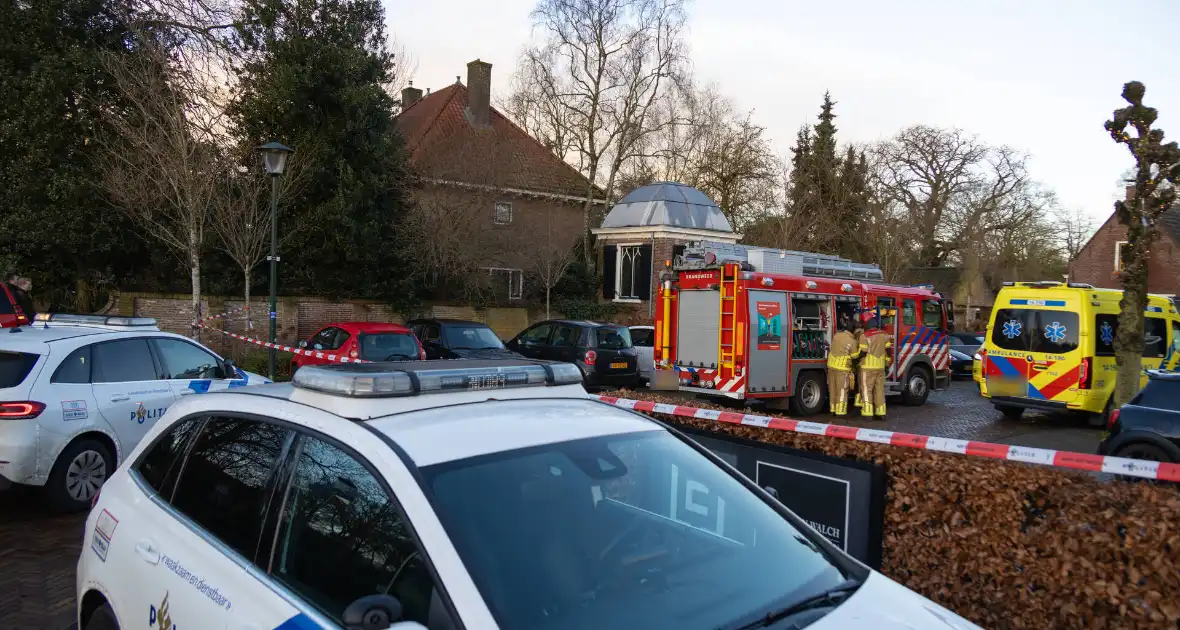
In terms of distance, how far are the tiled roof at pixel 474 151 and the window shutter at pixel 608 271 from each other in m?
2.85

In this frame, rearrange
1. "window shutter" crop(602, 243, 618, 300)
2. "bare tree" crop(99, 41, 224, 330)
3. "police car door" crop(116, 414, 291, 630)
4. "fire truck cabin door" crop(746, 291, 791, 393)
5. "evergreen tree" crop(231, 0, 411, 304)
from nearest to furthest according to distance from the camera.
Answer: "police car door" crop(116, 414, 291, 630), "fire truck cabin door" crop(746, 291, 791, 393), "bare tree" crop(99, 41, 224, 330), "evergreen tree" crop(231, 0, 411, 304), "window shutter" crop(602, 243, 618, 300)

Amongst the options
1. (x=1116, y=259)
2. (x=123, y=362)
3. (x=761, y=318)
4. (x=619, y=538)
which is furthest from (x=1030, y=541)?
(x=1116, y=259)

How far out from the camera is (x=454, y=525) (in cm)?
222

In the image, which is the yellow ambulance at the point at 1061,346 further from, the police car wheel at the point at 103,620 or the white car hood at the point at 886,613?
the police car wheel at the point at 103,620

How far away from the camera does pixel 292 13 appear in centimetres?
2184

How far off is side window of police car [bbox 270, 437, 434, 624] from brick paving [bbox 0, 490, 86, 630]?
3.21m

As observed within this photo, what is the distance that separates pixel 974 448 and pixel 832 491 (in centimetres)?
87

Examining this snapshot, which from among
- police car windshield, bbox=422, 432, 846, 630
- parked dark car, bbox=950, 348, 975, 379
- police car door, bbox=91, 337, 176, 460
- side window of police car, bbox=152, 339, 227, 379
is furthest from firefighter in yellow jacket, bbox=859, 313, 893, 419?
parked dark car, bbox=950, 348, 975, 379

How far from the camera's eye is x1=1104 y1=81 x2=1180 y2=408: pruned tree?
32.2 feet

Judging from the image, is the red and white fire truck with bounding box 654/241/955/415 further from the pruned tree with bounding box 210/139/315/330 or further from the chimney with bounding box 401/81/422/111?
the chimney with bounding box 401/81/422/111

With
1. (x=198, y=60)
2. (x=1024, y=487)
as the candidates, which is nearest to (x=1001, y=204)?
(x=198, y=60)

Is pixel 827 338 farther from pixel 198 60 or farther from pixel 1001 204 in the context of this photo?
pixel 1001 204

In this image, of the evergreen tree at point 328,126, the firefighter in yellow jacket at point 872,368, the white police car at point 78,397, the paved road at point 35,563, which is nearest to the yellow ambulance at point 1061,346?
the paved road at point 35,563

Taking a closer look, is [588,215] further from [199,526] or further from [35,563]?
[199,526]
